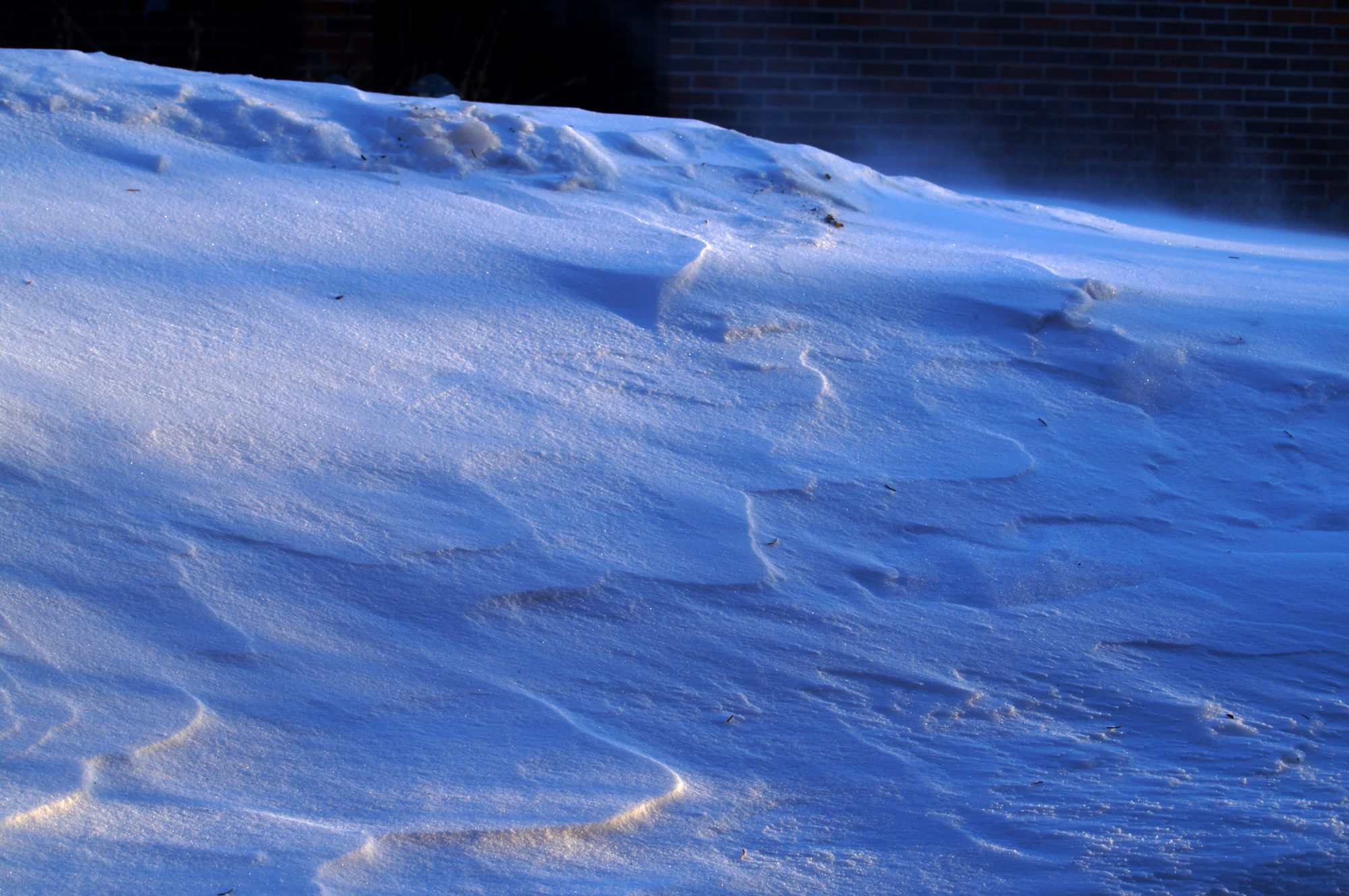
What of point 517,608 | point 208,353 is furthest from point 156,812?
point 208,353

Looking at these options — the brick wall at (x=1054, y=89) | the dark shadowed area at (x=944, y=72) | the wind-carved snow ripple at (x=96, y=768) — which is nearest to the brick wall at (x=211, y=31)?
the dark shadowed area at (x=944, y=72)

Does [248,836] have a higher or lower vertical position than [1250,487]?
lower

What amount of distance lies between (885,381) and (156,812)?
5.21 feet

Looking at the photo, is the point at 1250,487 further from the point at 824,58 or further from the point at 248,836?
the point at 824,58

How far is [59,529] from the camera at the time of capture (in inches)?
70.0

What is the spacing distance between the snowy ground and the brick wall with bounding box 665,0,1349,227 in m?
2.92

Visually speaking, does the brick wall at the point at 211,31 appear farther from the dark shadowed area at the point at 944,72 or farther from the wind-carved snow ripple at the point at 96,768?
the wind-carved snow ripple at the point at 96,768

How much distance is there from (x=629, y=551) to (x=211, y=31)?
4.93 m

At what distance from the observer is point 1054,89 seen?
20.0 ft

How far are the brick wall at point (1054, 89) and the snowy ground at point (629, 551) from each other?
292 centimetres

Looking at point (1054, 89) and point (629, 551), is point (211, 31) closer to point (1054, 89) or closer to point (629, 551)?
point (1054, 89)

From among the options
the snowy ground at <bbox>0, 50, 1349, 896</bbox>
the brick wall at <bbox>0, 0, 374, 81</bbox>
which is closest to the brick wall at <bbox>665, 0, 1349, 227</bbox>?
the brick wall at <bbox>0, 0, 374, 81</bbox>

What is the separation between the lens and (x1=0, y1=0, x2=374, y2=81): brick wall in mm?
5672

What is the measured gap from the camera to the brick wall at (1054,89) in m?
5.82
